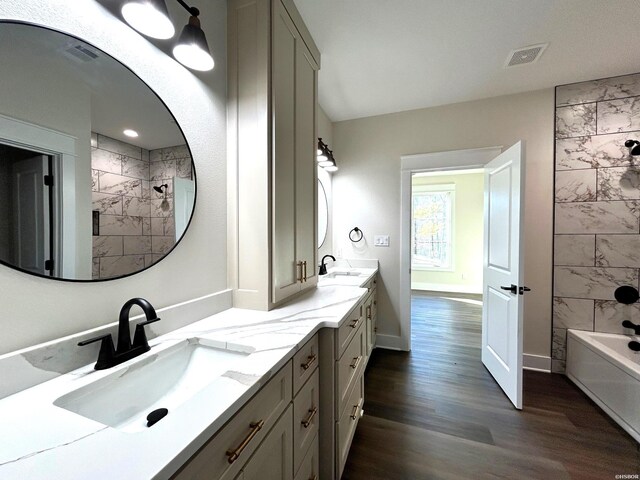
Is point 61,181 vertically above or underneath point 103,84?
underneath

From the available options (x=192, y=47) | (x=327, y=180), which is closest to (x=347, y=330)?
(x=192, y=47)

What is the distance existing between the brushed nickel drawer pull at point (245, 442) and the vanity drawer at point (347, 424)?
0.66 m

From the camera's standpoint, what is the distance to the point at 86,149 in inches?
31.9

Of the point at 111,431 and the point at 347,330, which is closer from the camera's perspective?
the point at 111,431

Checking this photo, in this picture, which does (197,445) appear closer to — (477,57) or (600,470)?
(600,470)

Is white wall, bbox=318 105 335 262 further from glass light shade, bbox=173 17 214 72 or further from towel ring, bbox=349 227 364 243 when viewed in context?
glass light shade, bbox=173 17 214 72

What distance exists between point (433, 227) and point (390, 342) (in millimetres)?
3610

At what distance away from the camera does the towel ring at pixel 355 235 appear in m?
2.92

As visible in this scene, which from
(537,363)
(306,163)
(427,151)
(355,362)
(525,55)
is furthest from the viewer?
(427,151)

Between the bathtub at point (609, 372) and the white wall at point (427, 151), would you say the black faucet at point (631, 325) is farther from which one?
the white wall at point (427, 151)

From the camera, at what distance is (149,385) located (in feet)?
2.66

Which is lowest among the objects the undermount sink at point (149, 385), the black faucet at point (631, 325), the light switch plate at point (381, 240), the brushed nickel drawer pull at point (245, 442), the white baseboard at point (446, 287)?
the white baseboard at point (446, 287)

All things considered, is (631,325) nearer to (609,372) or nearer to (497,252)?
(609,372)

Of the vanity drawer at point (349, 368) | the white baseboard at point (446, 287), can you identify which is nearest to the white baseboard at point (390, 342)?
the vanity drawer at point (349, 368)
